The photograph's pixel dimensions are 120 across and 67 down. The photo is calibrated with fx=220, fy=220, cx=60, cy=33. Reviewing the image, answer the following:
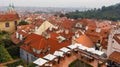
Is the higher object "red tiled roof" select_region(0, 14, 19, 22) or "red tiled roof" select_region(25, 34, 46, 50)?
"red tiled roof" select_region(0, 14, 19, 22)

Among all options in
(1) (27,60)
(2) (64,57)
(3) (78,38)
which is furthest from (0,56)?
(2) (64,57)

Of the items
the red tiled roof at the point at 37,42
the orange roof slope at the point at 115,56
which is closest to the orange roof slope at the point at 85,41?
the red tiled roof at the point at 37,42

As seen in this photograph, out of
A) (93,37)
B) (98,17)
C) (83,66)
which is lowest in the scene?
(98,17)

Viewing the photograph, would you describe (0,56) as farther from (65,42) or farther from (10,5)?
(10,5)

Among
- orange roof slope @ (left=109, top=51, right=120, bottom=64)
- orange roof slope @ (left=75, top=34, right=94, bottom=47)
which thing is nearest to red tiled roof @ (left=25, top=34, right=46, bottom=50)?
orange roof slope @ (left=75, top=34, right=94, bottom=47)

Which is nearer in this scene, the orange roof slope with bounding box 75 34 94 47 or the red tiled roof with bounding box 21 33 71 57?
the red tiled roof with bounding box 21 33 71 57

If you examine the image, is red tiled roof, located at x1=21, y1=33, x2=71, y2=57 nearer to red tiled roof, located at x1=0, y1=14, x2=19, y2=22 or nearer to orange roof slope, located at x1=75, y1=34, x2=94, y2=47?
orange roof slope, located at x1=75, y1=34, x2=94, y2=47

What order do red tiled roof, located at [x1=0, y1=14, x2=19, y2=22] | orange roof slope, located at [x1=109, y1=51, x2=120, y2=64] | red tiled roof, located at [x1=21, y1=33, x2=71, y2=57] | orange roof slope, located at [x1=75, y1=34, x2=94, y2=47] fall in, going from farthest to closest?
1. red tiled roof, located at [x1=0, y1=14, x2=19, y2=22]
2. orange roof slope, located at [x1=75, y1=34, x2=94, y2=47]
3. red tiled roof, located at [x1=21, y1=33, x2=71, y2=57]
4. orange roof slope, located at [x1=109, y1=51, x2=120, y2=64]

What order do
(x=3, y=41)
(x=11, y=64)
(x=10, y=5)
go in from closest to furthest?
(x=11, y=64) < (x=3, y=41) < (x=10, y=5)

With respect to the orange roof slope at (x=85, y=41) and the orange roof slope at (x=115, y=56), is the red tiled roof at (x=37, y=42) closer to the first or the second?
the orange roof slope at (x=85, y=41)

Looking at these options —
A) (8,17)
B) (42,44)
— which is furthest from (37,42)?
(8,17)

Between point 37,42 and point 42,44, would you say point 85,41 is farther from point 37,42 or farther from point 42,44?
point 37,42
